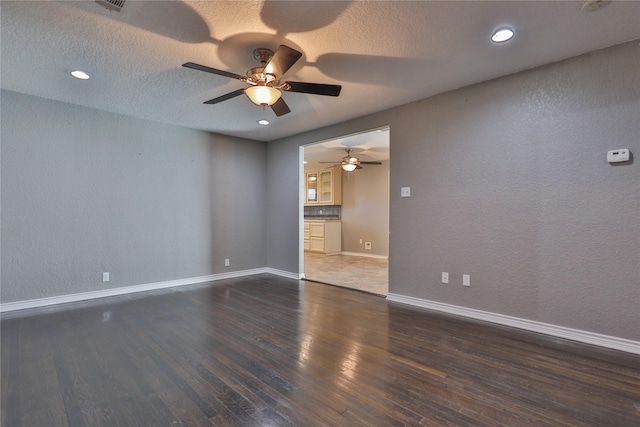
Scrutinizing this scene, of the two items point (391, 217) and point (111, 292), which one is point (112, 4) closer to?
point (391, 217)

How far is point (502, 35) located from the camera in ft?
7.41

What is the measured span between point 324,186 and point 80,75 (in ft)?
20.4

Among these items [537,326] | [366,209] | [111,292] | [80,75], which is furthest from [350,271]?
[80,75]

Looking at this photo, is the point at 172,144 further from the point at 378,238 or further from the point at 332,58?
the point at 378,238

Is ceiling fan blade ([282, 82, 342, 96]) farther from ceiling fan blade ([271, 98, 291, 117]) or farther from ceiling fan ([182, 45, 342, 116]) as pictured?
ceiling fan blade ([271, 98, 291, 117])

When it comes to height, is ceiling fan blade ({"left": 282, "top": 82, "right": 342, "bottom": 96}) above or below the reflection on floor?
above

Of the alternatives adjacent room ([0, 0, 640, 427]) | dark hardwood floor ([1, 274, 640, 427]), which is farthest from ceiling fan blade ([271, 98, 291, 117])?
dark hardwood floor ([1, 274, 640, 427])

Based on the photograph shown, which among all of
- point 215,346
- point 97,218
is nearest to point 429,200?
point 215,346

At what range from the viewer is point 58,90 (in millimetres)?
3285

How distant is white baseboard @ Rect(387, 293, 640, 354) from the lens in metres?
2.39

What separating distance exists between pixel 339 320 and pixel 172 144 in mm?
3617

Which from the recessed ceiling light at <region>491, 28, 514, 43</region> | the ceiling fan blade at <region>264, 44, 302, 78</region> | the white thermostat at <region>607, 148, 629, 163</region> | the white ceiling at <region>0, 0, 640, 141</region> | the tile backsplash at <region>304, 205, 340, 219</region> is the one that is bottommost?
the tile backsplash at <region>304, 205, 340, 219</region>

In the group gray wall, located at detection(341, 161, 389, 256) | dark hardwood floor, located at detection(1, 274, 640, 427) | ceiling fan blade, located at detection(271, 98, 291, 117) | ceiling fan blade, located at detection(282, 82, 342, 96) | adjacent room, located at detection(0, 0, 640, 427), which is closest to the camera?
dark hardwood floor, located at detection(1, 274, 640, 427)

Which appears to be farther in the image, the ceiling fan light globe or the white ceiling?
the ceiling fan light globe
